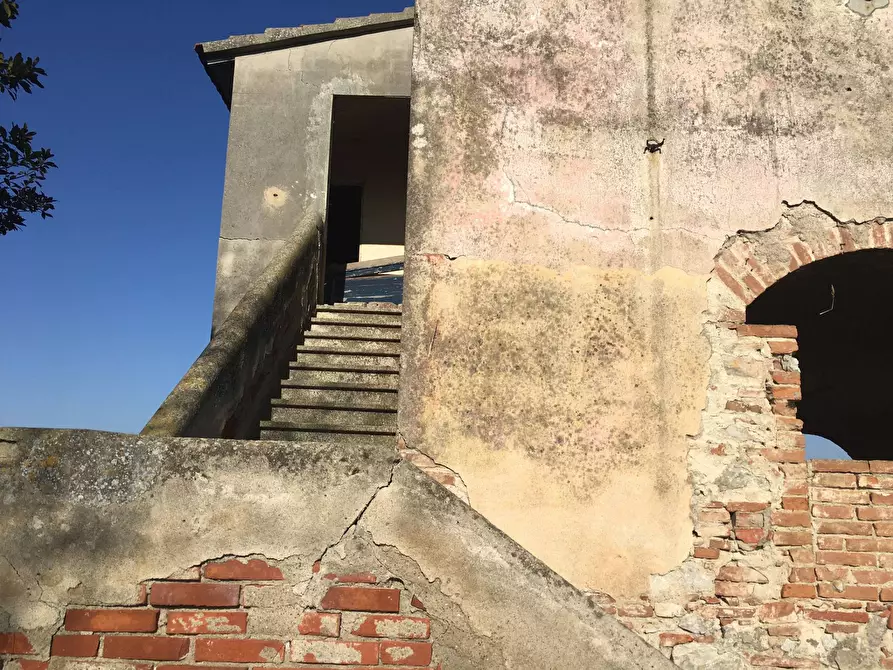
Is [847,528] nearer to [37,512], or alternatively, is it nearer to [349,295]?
[37,512]

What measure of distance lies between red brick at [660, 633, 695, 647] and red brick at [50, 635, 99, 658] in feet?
9.08

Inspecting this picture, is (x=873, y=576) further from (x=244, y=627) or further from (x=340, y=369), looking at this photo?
(x=340, y=369)

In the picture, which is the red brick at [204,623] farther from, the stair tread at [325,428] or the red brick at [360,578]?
the stair tread at [325,428]

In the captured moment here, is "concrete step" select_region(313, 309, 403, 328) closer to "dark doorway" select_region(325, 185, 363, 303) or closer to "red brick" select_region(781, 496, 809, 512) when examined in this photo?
"red brick" select_region(781, 496, 809, 512)

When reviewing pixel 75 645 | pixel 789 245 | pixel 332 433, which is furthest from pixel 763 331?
pixel 75 645

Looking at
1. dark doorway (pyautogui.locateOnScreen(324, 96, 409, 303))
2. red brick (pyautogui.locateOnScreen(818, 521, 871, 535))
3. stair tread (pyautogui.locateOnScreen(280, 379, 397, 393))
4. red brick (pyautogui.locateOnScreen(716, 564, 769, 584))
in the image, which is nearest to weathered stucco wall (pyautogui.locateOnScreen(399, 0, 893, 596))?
red brick (pyautogui.locateOnScreen(716, 564, 769, 584))

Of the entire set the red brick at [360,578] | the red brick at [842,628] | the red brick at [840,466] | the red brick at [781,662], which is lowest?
the red brick at [781,662]

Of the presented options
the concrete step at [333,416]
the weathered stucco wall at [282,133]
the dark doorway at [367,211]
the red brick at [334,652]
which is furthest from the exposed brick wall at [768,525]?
the dark doorway at [367,211]

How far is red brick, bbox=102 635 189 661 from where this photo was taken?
208cm

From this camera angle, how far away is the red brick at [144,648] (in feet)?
6.82

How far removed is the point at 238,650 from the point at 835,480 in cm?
335

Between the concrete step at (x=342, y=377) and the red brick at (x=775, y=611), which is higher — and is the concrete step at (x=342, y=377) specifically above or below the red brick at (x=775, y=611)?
above

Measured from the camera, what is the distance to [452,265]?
4.13 meters

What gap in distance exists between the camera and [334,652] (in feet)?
6.93
